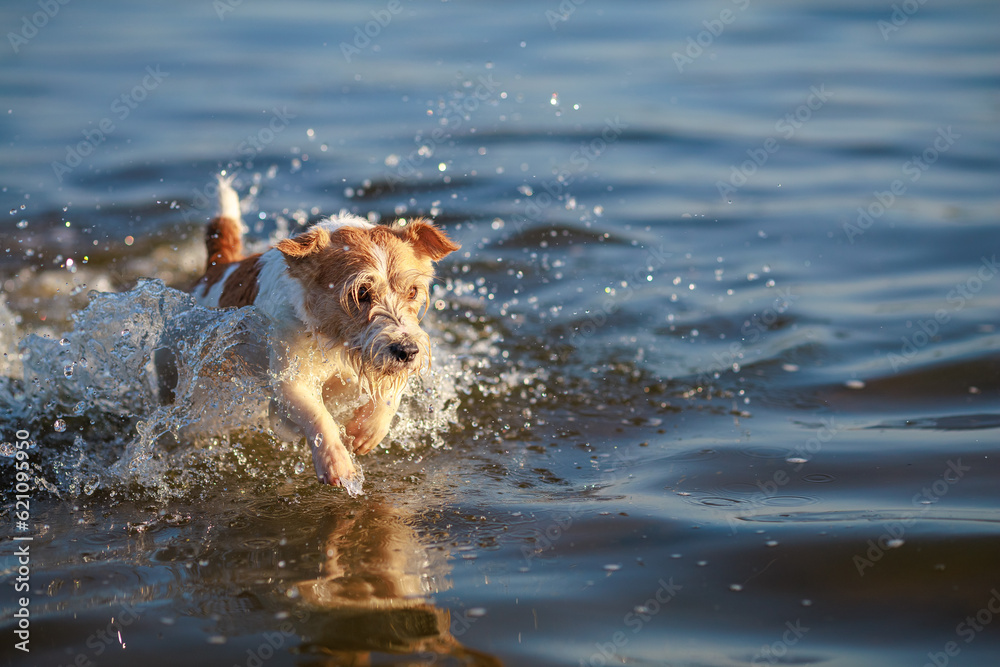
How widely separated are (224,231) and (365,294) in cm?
170

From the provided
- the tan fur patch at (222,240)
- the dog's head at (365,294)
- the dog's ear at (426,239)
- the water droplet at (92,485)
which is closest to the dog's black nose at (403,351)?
the dog's head at (365,294)

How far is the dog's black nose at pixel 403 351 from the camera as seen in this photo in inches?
139

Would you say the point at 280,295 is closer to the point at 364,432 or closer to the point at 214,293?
the point at 364,432

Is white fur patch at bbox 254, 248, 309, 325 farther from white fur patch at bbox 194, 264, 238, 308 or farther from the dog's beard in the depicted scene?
white fur patch at bbox 194, 264, 238, 308

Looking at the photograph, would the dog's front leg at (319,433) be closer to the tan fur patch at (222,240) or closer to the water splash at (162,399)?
the water splash at (162,399)

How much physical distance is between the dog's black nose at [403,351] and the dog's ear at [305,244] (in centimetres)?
63

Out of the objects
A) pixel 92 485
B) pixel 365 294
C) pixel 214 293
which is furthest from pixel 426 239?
pixel 92 485

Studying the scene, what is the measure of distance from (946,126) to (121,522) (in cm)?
988

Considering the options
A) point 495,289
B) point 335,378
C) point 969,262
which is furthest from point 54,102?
point 969,262

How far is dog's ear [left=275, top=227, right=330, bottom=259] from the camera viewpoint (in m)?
3.77

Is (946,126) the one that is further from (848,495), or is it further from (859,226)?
(848,495)

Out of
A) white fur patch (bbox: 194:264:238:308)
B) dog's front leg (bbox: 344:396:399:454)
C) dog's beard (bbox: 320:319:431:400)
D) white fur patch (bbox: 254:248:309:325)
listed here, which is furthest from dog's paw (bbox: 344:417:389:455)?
white fur patch (bbox: 194:264:238:308)

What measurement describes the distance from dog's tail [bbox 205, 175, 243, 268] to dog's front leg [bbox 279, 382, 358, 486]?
1.45 m

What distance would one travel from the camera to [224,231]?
5090 mm
